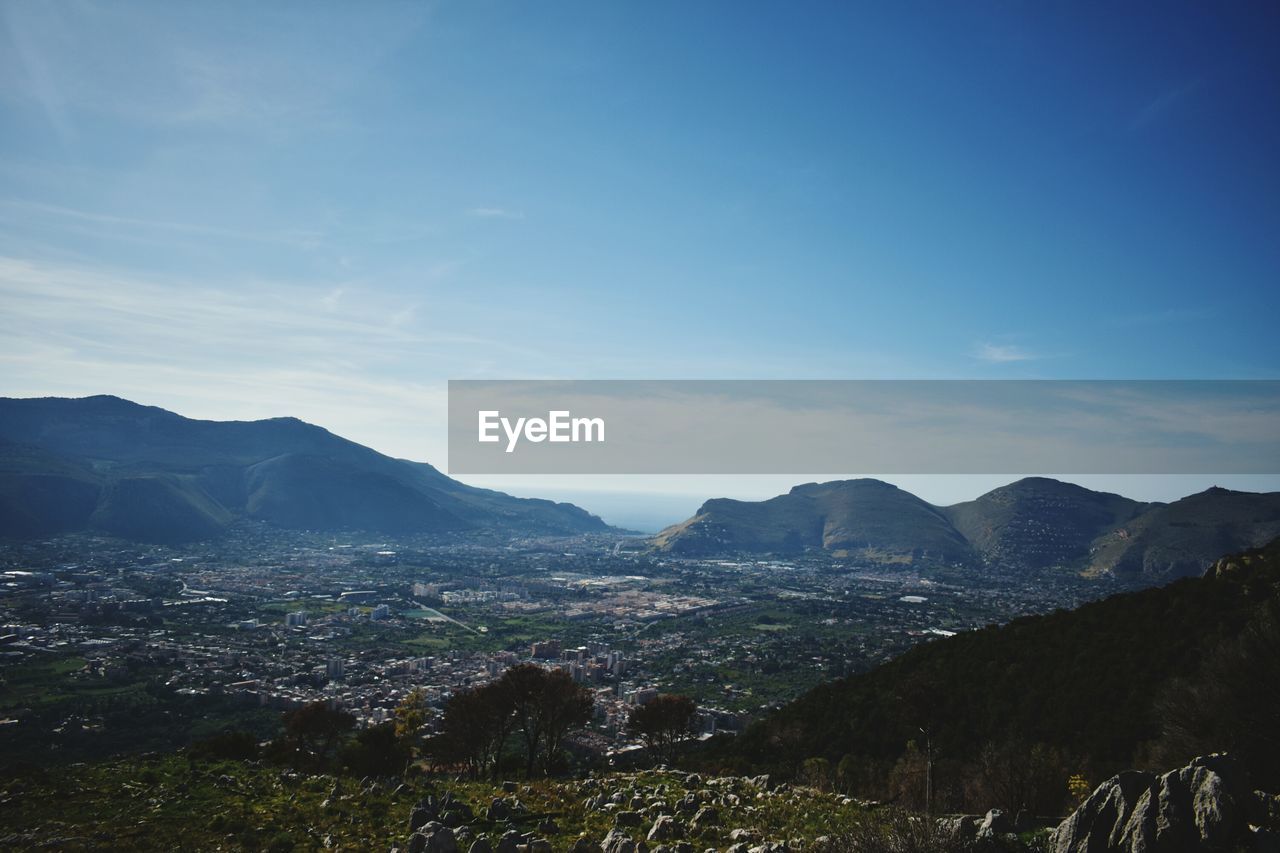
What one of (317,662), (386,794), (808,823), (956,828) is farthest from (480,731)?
(317,662)

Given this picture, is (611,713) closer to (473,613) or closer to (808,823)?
(808,823)

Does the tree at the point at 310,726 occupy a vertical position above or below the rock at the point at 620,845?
below

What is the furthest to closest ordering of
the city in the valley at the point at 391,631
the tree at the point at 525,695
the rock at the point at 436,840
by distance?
the city in the valley at the point at 391,631, the tree at the point at 525,695, the rock at the point at 436,840

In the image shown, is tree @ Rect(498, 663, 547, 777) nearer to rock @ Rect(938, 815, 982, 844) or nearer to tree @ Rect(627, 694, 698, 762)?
tree @ Rect(627, 694, 698, 762)

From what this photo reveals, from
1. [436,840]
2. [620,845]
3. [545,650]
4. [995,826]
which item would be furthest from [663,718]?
[545,650]

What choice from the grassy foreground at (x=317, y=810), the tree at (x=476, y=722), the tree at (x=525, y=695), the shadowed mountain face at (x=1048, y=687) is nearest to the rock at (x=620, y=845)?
the grassy foreground at (x=317, y=810)

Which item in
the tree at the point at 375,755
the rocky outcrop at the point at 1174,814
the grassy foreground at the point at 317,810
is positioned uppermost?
the rocky outcrop at the point at 1174,814

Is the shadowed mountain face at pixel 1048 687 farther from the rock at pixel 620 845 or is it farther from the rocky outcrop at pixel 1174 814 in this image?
the rock at pixel 620 845

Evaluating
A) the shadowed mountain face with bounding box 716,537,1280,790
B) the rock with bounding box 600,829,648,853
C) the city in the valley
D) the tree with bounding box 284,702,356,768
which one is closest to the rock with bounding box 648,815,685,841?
the rock with bounding box 600,829,648,853
